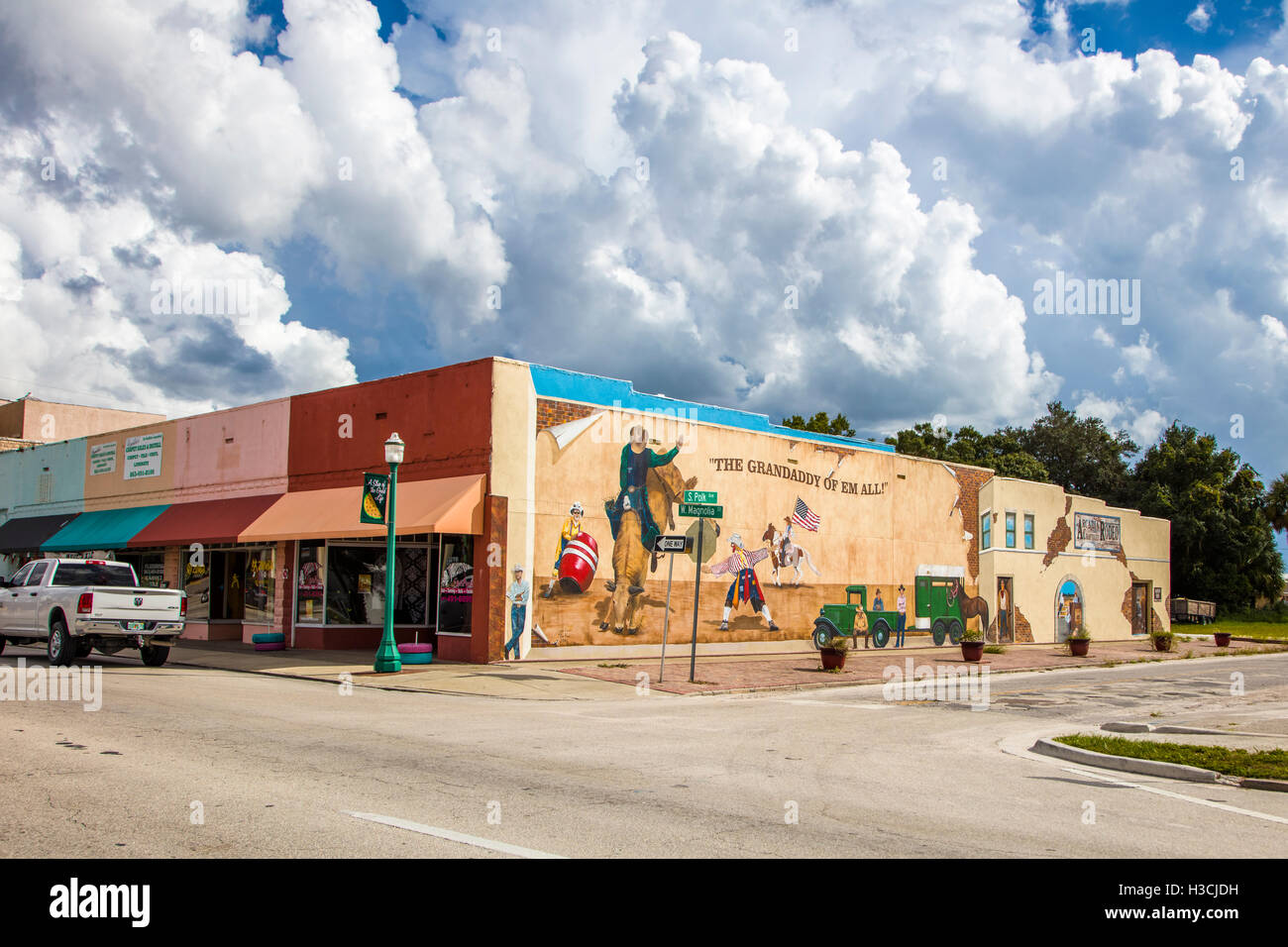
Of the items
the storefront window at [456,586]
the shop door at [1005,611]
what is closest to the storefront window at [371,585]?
the storefront window at [456,586]

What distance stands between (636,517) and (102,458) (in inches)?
860

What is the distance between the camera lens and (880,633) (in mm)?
30953

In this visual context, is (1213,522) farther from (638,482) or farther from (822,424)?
(638,482)

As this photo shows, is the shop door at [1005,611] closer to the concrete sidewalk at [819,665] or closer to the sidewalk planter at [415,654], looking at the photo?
the concrete sidewalk at [819,665]

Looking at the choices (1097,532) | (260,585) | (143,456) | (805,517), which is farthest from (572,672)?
(1097,532)

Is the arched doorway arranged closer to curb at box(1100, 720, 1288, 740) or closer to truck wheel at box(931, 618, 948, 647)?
truck wheel at box(931, 618, 948, 647)

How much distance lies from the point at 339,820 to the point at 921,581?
93.9ft

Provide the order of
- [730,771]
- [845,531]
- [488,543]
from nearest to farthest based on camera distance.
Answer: [730,771], [488,543], [845,531]

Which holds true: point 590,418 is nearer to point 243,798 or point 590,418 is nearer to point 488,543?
point 488,543

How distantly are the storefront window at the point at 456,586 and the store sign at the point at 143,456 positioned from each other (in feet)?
48.2

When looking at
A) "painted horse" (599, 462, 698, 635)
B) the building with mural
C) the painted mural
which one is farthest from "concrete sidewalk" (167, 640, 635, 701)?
"painted horse" (599, 462, 698, 635)

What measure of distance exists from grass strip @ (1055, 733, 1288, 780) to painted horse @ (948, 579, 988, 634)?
22796 millimetres
